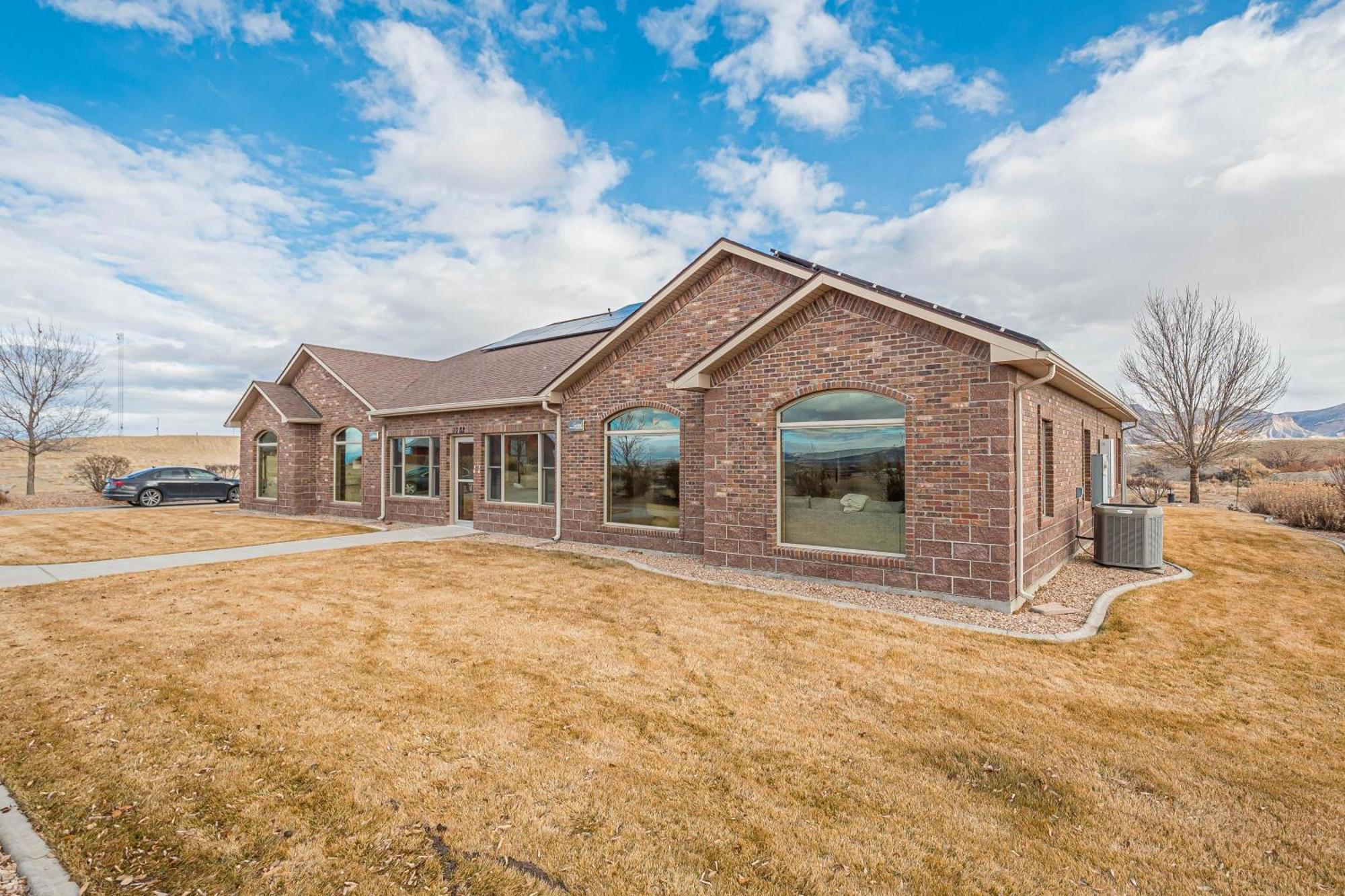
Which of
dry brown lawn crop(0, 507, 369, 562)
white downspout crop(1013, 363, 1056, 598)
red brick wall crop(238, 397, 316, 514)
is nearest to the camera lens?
white downspout crop(1013, 363, 1056, 598)

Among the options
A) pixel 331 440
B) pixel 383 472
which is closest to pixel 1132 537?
pixel 383 472

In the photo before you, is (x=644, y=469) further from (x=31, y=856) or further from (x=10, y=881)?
(x=10, y=881)

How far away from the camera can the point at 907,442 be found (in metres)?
8.03

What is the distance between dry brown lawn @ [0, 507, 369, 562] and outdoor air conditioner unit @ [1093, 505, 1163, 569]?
1604 centimetres

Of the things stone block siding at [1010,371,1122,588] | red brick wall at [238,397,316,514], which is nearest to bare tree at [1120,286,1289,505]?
stone block siding at [1010,371,1122,588]

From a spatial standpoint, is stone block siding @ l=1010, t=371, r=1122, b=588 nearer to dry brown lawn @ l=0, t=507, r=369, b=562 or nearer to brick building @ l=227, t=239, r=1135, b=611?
brick building @ l=227, t=239, r=1135, b=611

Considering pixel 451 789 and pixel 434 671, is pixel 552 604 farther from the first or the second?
pixel 451 789

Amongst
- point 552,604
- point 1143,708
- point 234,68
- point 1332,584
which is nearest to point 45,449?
point 234,68

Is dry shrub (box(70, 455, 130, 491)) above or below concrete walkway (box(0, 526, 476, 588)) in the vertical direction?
above

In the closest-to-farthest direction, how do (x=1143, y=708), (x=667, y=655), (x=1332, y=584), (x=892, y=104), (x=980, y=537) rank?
(x=1143, y=708)
(x=667, y=655)
(x=980, y=537)
(x=1332, y=584)
(x=892, y=104)

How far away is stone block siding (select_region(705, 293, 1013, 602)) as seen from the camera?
7.49 meters

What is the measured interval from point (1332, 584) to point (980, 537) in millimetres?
6479

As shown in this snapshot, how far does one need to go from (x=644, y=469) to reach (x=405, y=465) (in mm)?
8469

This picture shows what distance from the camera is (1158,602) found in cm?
790
